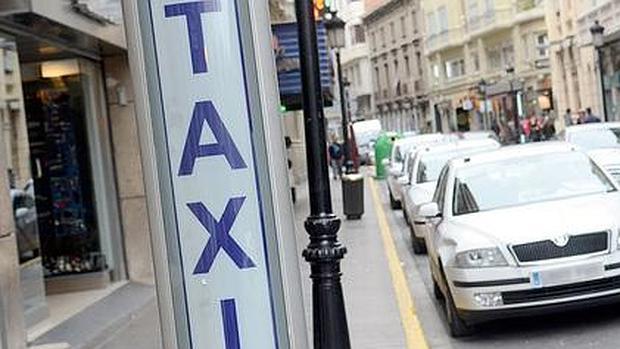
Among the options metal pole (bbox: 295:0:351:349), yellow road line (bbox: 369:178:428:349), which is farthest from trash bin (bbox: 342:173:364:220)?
metal pole (bbox: 295:0:351:349)

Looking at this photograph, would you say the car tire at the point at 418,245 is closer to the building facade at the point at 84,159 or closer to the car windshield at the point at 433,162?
the car windshield at the point at 433,162

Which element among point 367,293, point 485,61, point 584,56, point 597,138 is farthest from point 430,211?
point 485,61

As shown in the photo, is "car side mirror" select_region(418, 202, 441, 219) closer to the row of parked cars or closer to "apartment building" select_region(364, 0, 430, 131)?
the row of parked cars

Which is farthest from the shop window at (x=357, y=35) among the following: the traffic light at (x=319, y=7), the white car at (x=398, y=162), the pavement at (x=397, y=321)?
the pavement at (x=397, y=321)

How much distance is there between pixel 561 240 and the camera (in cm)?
823

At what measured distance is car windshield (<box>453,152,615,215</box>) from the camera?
955cm

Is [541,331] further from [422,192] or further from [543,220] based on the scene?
[422,192]

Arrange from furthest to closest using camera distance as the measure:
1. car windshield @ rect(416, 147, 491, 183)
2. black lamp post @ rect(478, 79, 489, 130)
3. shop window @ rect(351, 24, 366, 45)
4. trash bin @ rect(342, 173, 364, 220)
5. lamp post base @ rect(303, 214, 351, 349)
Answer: shop window @ rect(351, 24, 366, 45) < black lamp post @ rect(478, 79, 489, 130) < trash bin @ rect(342, 173, 364, 220) < car windshield @ rect(416, 147, 491, 183) < lamp post base @ rect(303, 214, 351, 349)

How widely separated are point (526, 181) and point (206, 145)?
6658mm

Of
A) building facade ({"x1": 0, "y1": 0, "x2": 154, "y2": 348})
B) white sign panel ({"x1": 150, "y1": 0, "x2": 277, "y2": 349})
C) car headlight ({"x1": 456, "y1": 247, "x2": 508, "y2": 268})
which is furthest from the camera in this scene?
building facade ({"x1": 0, "y1": 0, "x2": 154, "y2": 348})

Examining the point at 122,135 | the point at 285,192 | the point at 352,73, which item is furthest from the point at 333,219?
the point at 352,73

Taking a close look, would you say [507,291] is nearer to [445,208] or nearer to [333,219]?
[445,208]

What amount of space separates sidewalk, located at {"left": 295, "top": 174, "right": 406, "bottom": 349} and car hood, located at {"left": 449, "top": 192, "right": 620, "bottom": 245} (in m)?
1.13

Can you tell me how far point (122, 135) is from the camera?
44.9 ft
